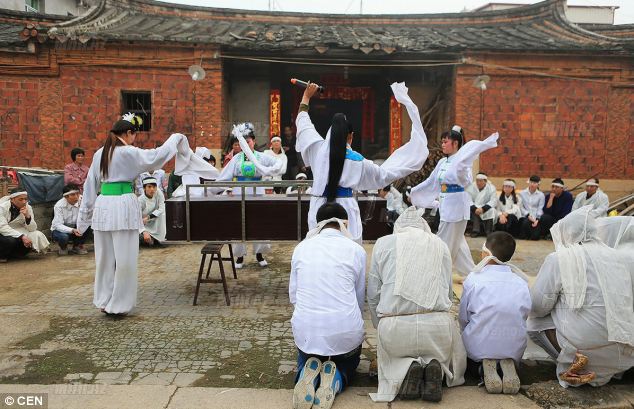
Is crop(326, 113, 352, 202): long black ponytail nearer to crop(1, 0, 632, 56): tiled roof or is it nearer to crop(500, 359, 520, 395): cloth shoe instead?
crop(500, 359, 520, 395): cloth shoe

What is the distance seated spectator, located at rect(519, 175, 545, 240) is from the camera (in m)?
10.9

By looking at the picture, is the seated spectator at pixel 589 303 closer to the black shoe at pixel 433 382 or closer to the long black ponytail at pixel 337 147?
the black shoe at pixel 433 382

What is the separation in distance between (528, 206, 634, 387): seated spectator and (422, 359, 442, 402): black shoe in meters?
0.87

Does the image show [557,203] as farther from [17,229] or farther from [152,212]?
[17,229]

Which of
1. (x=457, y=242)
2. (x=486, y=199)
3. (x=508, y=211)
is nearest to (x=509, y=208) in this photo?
(x=508, y=211)

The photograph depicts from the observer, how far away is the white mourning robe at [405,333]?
348cm

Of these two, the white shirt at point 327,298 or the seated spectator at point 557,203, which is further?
the seated spectator at point 557,203

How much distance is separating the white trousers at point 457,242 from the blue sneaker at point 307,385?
3583 mm

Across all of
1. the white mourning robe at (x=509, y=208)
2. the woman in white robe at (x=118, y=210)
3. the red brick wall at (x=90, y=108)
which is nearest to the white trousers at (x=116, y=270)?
the woman in white robe at (x=118, y=210)

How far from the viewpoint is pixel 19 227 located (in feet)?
28.1

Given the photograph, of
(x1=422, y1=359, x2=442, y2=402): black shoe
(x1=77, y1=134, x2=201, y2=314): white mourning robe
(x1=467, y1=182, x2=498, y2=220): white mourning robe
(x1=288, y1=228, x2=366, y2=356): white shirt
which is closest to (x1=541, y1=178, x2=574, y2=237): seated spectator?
(x1=467, y1=182, x2=498, y2=220): white mourning robe

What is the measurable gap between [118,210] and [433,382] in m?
3.48

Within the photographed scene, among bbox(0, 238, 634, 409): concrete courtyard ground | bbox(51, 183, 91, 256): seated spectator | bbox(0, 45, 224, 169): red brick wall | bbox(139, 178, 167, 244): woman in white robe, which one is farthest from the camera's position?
bbox(0, 45, 224, 169): red brick wall

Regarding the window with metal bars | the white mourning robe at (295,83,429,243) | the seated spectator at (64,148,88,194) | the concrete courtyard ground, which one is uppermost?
the window with metal bars
